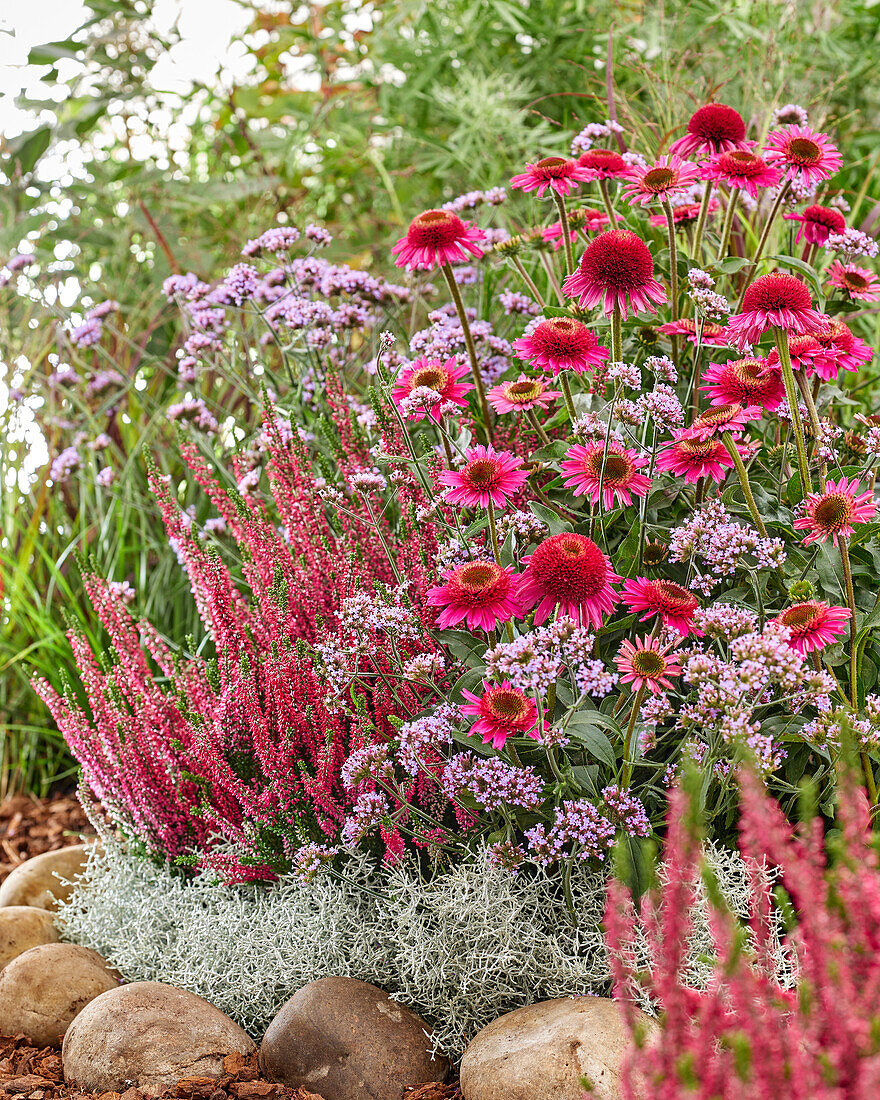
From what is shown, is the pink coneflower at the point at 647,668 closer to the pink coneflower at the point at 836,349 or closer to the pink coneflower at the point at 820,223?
the pink coneflower at the point at 836,349

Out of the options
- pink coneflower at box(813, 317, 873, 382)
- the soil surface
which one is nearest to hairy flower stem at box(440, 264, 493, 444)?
pink coneflower at box(813, 317, 873, 382)

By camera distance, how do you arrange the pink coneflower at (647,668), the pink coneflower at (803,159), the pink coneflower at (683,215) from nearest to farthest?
the pink coneflower at (647,668), the pink coneflower at (803,159), the pink coneflower at (683,215)

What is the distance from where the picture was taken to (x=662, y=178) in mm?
1604

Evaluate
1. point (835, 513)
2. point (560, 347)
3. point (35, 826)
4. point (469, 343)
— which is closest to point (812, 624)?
point (835, 513)

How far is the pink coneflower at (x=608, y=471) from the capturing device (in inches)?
54.8

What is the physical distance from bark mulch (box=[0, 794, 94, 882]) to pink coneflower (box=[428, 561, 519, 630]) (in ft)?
5.24

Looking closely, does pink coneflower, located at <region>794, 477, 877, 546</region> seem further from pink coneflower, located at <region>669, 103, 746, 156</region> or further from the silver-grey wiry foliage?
pink coneflower, located at <region>669, 103, 746, 156</region>

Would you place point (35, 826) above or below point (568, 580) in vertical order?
below

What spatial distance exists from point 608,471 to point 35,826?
2.08 m

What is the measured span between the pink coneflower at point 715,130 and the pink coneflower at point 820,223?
0.67ft

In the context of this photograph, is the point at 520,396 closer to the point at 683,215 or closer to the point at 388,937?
the point at 683,215

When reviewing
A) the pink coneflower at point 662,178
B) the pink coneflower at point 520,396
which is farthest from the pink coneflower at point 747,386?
the pink coneflower at point 662,178

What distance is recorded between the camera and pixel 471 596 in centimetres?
125

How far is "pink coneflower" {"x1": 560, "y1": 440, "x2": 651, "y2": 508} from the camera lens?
4.57ft
